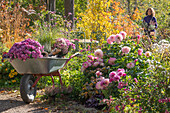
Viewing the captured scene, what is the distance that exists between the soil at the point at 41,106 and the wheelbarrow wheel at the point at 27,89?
0.11 meters

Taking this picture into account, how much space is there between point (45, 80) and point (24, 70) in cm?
136

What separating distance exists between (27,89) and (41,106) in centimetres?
35

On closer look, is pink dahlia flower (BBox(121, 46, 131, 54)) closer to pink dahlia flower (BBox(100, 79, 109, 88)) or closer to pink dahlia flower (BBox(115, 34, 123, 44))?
pink dahlia flower (BBox(115, 34, 123, 44))

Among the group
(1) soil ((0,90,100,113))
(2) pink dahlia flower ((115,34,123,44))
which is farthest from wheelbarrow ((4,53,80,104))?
(2) pink dahlia flower ((115,34,123,44))

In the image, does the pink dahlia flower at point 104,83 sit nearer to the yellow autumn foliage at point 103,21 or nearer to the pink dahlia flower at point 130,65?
the pink dahlia flower at point 130,65

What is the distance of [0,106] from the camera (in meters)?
3.96

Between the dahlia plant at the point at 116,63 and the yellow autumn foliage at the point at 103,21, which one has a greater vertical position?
the yellow autumn foliage at the point at 103,21

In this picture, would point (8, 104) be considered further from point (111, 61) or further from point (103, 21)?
point (103, 21)

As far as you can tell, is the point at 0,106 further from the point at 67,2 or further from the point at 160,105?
the point at 67,2

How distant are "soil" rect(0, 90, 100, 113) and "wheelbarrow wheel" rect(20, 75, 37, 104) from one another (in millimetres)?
106

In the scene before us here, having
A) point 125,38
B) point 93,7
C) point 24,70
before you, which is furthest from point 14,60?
point 93,7

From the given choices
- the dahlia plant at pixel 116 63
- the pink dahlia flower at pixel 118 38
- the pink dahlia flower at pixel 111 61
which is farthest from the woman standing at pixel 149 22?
the pink dahlia flower at pixel 111 61

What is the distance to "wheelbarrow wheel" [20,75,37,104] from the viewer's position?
→ 384 centimetres

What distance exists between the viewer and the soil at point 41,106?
11.6ft
